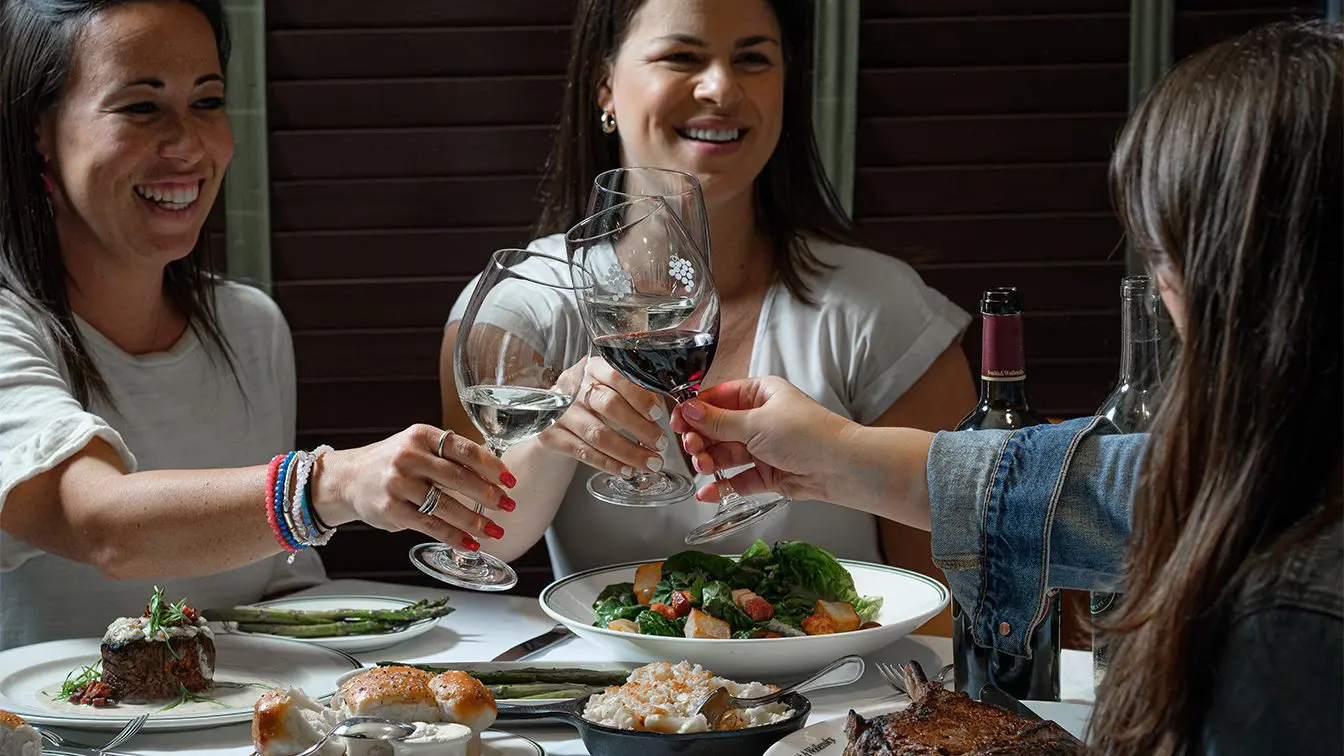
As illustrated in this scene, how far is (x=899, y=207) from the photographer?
3.33m

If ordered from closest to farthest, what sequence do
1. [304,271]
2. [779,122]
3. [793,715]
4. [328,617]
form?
[793,715]
[328,617]
[779,122]
[304,271]

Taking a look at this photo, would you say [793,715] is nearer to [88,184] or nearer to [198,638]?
[198,638]

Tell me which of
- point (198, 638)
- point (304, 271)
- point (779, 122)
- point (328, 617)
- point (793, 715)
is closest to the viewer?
point (793, 715)

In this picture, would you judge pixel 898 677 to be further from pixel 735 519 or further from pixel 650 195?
pixel 650 195

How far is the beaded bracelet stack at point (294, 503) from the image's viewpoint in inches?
64.2

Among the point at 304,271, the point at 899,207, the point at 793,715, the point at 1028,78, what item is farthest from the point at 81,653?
the point at 1028,78

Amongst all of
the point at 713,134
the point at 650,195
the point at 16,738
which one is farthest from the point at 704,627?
the point at 713,134

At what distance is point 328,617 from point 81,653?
30cm

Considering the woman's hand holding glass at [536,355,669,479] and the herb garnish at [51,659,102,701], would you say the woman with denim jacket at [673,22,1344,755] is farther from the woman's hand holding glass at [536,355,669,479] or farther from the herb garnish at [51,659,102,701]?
the herb garnish at [51,659,102,701]

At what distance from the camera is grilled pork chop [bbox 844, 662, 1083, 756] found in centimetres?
105

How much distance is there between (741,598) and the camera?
1604 millimetres

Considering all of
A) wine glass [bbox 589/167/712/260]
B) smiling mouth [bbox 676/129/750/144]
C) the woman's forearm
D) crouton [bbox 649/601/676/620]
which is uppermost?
smiling mouth [bbox 676/129/750/144]

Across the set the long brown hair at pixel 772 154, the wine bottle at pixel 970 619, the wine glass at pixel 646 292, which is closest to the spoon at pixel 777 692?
the wine bottle at pixel 970 619

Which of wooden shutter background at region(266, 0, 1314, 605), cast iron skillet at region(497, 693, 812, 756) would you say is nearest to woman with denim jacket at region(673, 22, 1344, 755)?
cast iron skillet at region(497, 693, 812, 756)
